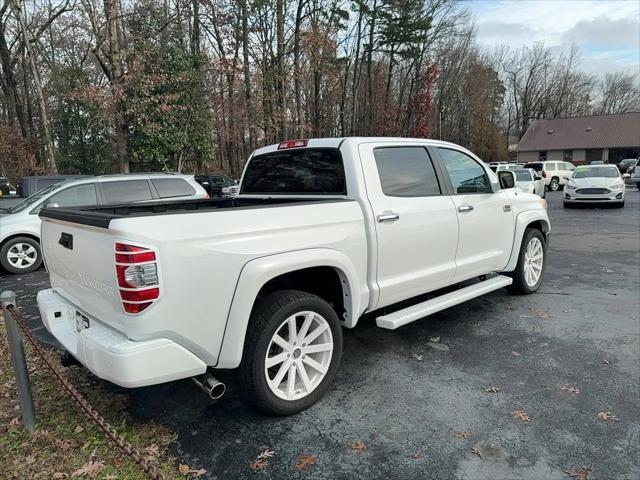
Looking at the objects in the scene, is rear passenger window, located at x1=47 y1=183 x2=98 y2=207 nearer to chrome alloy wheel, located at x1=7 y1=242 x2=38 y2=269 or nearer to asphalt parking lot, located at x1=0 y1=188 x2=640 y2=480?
chrome alloy wheel, located at x1=7 y1=242 x2=38 y2=269

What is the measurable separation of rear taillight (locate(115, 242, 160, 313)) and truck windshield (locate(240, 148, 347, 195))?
1800mm

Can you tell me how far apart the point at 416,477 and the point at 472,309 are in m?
3.16

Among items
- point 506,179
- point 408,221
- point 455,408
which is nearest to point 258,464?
point 455,408

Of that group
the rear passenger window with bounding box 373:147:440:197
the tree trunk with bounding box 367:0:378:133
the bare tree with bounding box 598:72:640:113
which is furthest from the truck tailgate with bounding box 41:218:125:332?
the bare tree with bounding box 598:72:640:113

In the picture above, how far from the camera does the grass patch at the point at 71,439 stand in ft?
8.41

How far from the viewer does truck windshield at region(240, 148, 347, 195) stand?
12.5 feet

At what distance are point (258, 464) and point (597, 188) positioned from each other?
17536 millimetres

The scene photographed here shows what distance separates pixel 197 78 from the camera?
17.0 meters

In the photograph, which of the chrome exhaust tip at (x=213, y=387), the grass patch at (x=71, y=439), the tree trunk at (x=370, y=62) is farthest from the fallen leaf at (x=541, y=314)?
the tree trunk at (x=370, y=62)

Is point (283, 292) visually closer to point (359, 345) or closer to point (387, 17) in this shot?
point (359, 345)

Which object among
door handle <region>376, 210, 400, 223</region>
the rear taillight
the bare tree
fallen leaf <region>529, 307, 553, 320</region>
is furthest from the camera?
the bare tree

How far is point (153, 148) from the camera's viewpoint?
55.0ft

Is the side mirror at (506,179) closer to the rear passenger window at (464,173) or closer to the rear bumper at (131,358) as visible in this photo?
the rear passenger window at (464,173)

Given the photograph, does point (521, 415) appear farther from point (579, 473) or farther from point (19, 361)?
point (19, 361)
